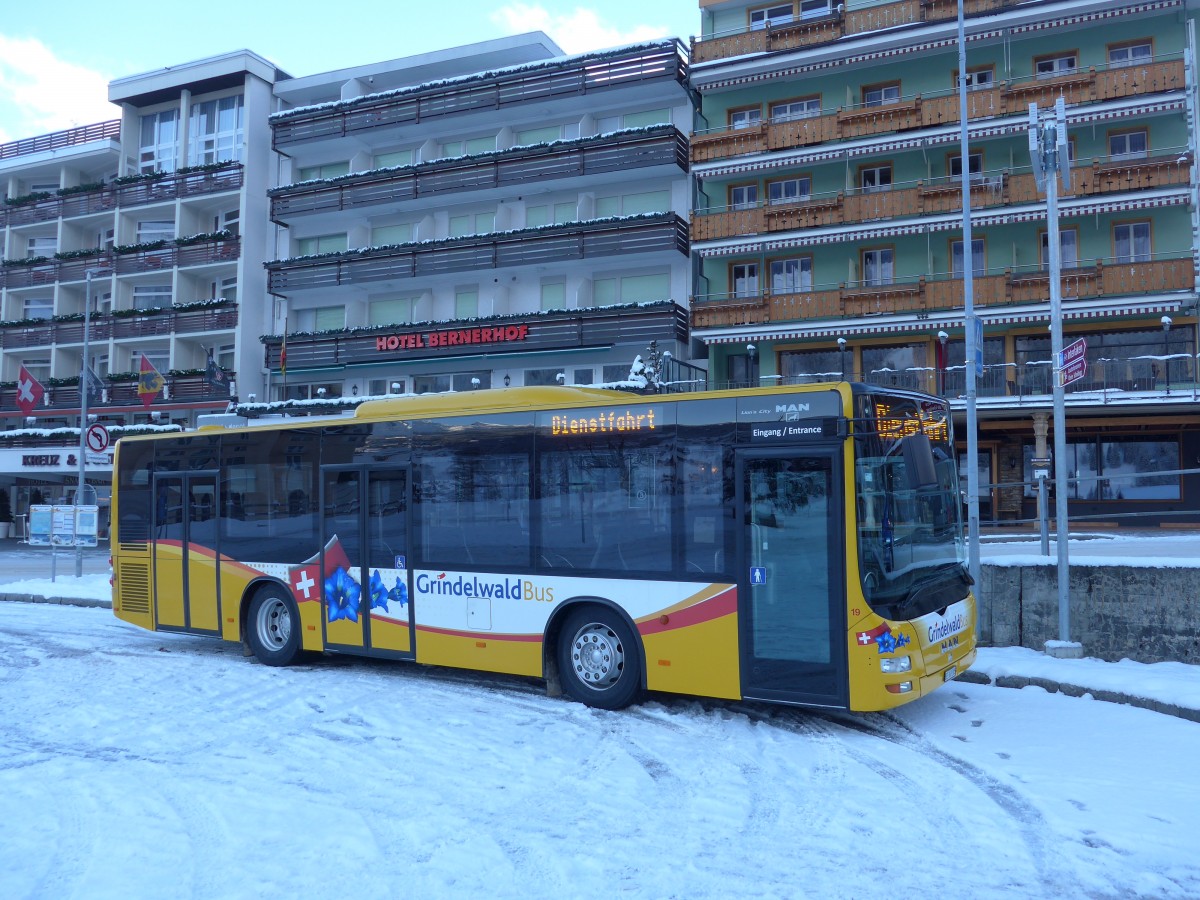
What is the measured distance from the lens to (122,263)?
40.9 m

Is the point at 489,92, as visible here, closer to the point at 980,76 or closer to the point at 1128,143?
the point at 980,76

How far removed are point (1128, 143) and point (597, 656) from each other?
26.0 metres

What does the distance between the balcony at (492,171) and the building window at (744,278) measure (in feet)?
12.0

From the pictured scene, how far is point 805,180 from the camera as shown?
30438mm

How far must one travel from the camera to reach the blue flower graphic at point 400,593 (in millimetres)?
10070

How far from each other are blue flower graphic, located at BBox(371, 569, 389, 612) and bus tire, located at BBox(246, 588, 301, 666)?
1.46 meters

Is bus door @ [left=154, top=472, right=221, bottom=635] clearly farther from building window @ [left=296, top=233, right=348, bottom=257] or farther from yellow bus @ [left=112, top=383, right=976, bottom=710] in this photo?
building window @ [left=296, top=233, right=348, bottom=257]

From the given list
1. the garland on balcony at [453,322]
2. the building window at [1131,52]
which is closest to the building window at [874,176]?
the building window at [1131,52]

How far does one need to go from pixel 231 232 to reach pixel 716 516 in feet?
115

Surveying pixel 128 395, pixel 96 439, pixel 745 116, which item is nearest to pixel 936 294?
pixel 745 116

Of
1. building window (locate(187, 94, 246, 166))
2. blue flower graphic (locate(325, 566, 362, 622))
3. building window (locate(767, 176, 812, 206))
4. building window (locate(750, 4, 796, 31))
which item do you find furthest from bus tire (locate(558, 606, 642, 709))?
building window (locate(187, 94, 246, 166))

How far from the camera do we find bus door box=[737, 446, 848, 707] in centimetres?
757

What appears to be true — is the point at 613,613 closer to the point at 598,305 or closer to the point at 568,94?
the point at 598,305

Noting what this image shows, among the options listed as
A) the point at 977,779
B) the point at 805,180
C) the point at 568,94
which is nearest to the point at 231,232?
the point at 568,94
